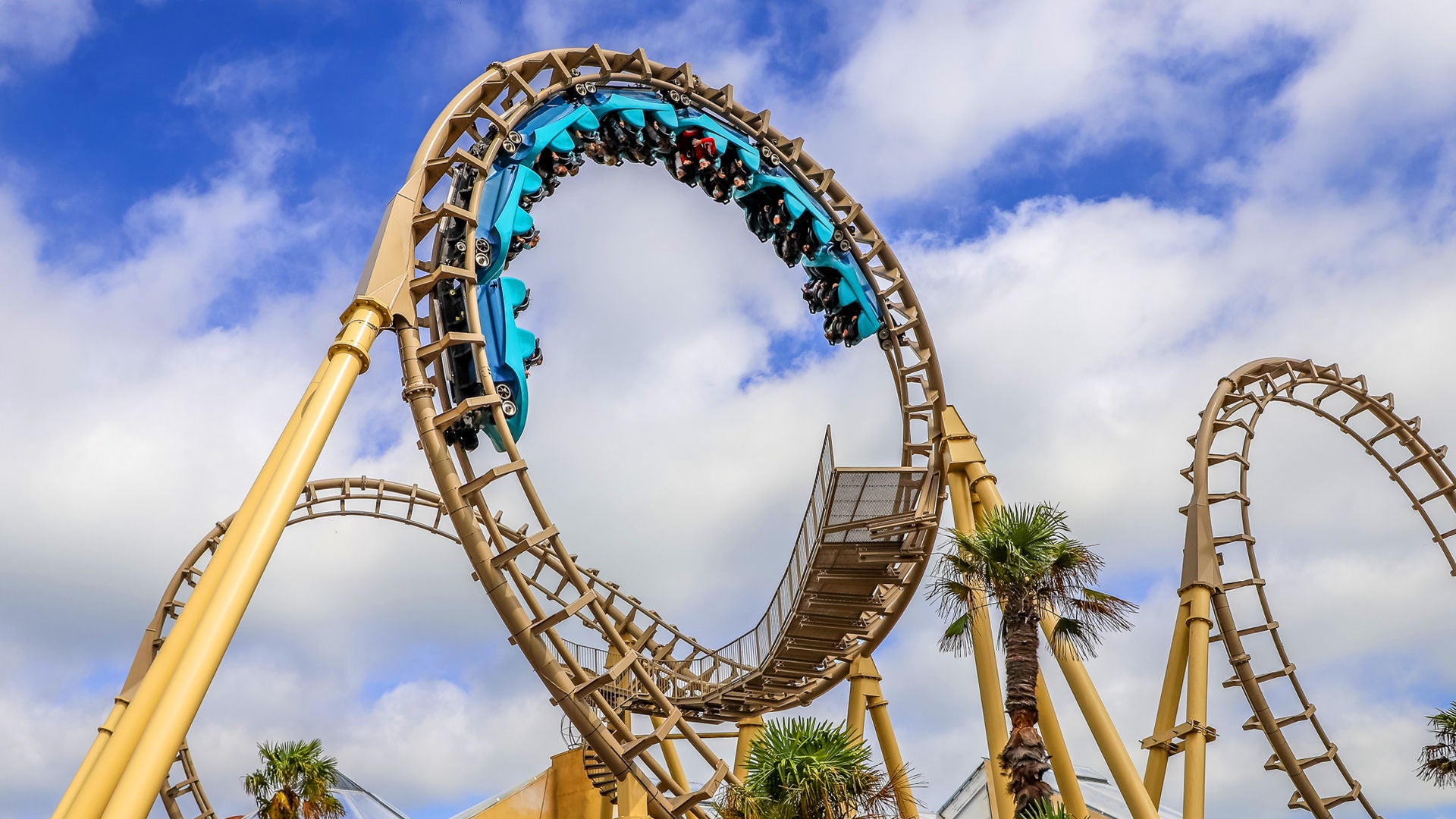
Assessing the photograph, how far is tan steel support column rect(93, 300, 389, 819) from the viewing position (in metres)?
7.32

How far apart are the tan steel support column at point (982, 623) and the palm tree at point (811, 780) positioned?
286cm

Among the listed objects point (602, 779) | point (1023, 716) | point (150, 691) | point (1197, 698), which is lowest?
point (150, 691)

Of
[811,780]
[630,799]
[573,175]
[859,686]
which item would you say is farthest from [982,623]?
[573,175]

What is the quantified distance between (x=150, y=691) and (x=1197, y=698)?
12396 millimetres

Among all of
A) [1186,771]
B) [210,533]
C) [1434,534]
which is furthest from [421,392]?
[1434,534]

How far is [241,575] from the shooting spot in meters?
8.56

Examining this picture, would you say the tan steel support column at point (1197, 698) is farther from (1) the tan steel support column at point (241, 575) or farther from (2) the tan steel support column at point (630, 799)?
(1) the tan steel support column at point (241, 575)

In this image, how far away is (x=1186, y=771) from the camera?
604 inches

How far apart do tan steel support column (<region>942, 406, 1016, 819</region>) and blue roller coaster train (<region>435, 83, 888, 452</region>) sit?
94.5 inches

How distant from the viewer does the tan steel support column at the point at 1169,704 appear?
52.1ft

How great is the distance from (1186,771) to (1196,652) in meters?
1.58

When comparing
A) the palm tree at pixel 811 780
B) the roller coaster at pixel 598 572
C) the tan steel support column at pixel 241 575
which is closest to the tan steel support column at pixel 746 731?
the roller coaster at pixel 598 572

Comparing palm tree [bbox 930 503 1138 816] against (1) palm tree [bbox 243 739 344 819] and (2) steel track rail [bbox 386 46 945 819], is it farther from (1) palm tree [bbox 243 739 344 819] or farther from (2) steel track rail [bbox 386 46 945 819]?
(1) palm tree [bbox 243 739 344 819]

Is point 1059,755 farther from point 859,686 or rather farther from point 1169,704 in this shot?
point 859,686
